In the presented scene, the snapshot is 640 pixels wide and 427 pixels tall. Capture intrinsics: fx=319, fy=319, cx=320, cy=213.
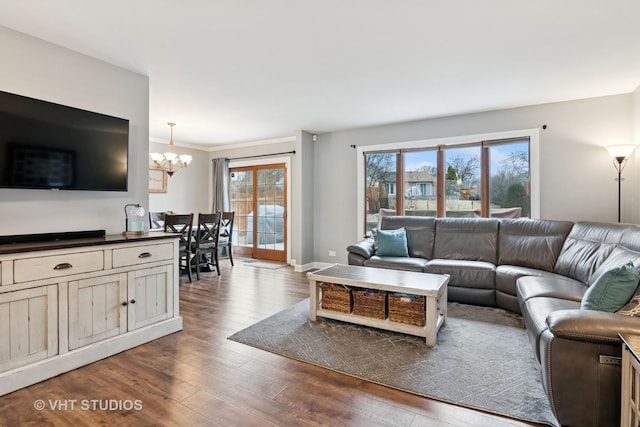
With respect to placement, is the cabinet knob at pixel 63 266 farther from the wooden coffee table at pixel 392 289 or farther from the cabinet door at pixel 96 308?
the wooden coffee table at pixel 392 289

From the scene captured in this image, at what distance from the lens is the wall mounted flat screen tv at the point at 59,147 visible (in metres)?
2.25

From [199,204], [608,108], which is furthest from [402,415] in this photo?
[199,204]

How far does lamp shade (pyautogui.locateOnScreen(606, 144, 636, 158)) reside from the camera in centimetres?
349

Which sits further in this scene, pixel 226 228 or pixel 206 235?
pixel 226 228

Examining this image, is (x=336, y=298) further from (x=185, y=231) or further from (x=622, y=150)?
(x=622, y=150)

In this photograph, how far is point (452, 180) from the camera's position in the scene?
4.80 meters

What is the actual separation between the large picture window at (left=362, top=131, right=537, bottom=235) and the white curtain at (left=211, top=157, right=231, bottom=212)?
330 cm

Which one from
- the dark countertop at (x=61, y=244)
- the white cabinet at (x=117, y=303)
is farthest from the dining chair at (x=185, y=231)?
the white cabinet at (x=117, y=303)

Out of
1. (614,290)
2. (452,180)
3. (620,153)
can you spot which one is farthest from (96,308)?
(620,153)

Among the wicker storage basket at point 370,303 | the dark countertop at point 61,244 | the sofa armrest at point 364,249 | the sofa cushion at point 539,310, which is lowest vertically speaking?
the wicker storage basket at point 370,303

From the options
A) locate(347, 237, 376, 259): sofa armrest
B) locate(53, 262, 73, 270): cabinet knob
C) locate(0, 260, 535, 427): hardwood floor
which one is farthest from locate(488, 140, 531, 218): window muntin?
locate(53, 262, 73, 270): cabinet knob

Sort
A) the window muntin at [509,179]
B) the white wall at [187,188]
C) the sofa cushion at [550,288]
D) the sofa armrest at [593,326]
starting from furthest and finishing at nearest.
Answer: the white wall at [187,188] < the window muntin at [509,179] < the sofa cushion at [550,288] < the sofa armrest at [593,326]

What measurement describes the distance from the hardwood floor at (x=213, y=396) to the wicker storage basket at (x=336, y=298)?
812mm

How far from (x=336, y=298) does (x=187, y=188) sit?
512cm
